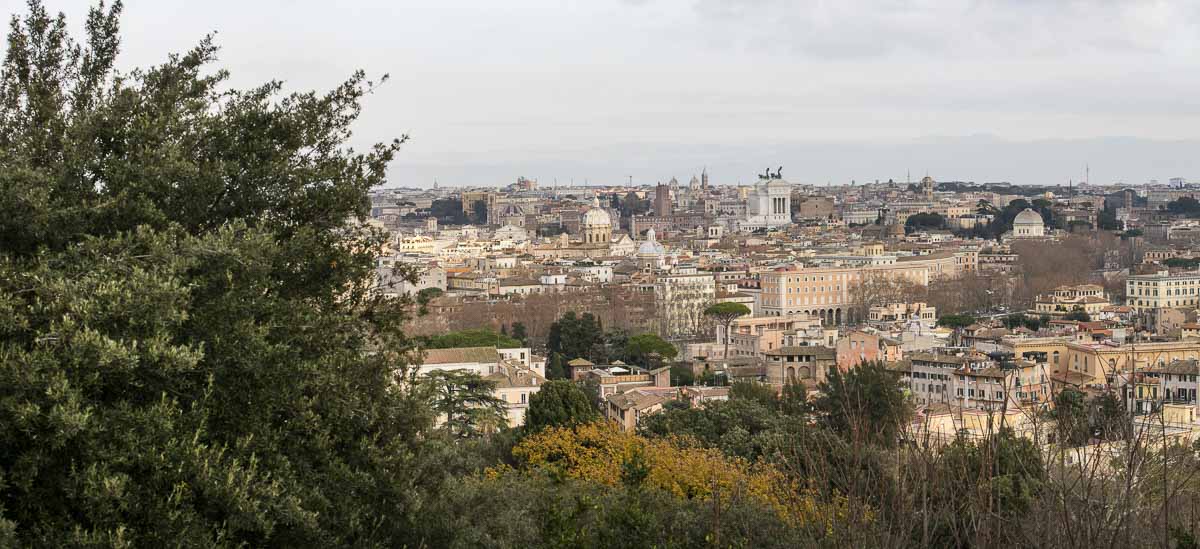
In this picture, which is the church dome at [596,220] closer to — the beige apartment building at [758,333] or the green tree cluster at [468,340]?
the beige apartment building at [758,333]

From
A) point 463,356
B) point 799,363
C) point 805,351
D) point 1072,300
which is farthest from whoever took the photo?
point 1072,300

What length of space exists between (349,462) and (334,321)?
21.3 inches

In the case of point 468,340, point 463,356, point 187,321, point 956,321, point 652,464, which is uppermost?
point 187,321

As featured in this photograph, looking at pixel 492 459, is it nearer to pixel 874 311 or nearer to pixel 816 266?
pixel 874 311

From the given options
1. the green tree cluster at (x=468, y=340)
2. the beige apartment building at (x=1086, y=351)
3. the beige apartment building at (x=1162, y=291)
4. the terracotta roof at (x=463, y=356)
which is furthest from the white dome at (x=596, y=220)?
the terracotta roof at (x=463, y=356)

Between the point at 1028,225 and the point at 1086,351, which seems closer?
the point at 1086,351

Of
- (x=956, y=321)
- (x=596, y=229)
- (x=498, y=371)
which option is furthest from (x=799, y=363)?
(x=596, y=229)

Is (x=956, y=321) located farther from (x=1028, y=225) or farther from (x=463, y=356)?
(x=1028, y=225)

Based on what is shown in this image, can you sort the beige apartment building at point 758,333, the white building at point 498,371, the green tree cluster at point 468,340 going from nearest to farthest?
the white building at point 498,371 < the green tree cluster at point 468,340 < the beige apartment building at point 758,333

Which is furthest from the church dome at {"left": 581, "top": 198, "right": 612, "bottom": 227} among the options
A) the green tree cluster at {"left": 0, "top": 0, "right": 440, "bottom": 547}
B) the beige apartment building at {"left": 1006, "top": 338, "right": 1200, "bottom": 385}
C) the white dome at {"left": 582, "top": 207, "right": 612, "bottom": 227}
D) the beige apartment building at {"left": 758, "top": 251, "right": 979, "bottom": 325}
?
the green tree cluster at {"left": 0, "top": 0, "right": 440, "bottom": 547}

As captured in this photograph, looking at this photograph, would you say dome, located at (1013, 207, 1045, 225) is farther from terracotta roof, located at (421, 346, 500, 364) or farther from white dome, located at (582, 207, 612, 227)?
terracotta roof, located at (421, 346, 500, 364)

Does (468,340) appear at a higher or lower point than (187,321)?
lower

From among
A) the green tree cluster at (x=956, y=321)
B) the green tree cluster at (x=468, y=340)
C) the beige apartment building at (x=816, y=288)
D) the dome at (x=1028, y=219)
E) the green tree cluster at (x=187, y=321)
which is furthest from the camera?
the dome at (x=1028, y=219)

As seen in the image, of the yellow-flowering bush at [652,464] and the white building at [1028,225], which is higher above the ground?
the yellow-flowering bush at [652,464]
